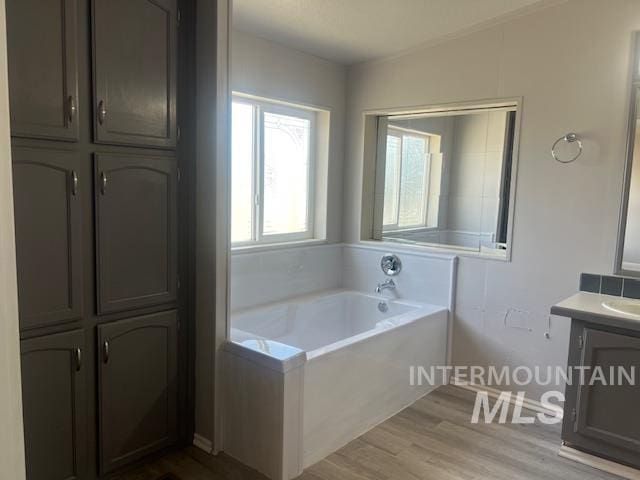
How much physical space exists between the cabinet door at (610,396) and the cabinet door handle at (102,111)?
8.19ft

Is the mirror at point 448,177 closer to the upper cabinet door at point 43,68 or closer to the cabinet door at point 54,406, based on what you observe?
the upper cabinet door at point 43,68

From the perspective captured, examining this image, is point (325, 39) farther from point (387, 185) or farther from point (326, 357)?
point (326, 357)

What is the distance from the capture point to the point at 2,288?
0.80 metres

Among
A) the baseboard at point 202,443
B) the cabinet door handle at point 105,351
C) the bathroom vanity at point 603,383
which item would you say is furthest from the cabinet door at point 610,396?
the cabinet door handle at point 105,351

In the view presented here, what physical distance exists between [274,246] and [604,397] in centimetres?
218

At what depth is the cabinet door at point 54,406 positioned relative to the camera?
192cm

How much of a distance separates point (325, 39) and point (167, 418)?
2.54m

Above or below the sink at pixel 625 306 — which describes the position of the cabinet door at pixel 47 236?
above

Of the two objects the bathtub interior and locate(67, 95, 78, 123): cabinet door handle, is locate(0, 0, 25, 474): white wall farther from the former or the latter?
the bathtub interior

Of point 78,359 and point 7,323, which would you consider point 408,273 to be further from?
point 7,323

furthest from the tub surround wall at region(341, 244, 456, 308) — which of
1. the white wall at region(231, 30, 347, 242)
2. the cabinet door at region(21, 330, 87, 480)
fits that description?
the cabinet door at region(21, 330, 87, 480)

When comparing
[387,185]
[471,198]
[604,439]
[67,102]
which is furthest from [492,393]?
[67,102]

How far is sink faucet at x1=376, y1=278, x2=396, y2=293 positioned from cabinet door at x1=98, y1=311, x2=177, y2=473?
6.02 feet

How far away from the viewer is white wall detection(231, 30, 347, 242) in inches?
124
